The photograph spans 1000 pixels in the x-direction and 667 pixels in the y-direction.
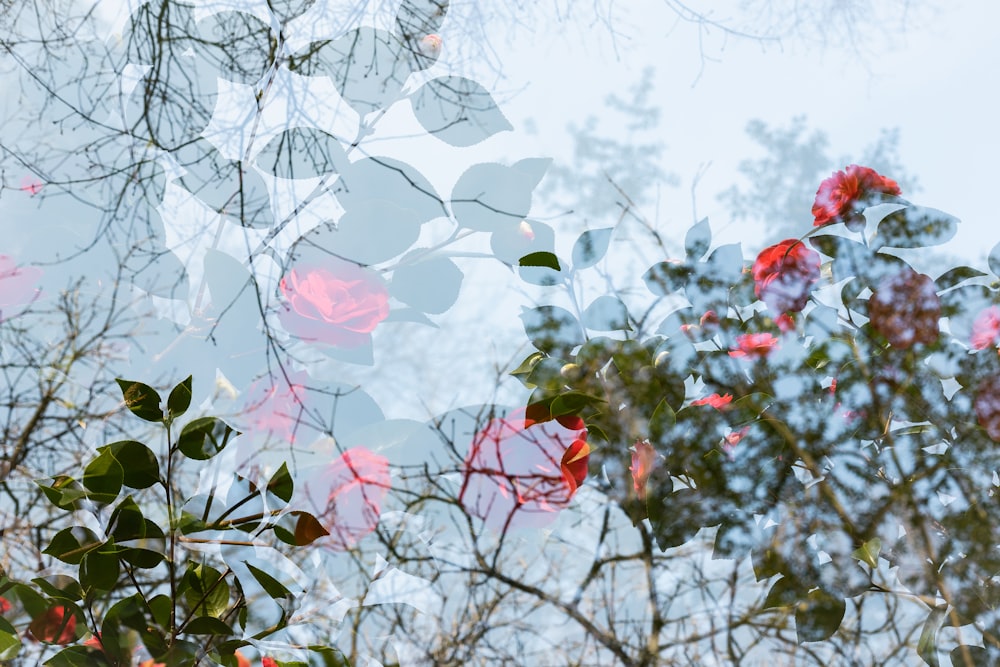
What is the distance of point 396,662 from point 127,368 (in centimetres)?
32

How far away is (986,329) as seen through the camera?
0.51m

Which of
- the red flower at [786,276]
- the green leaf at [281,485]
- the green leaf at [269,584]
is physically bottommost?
the green leaf at [269,584]

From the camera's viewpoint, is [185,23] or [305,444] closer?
[305,444]

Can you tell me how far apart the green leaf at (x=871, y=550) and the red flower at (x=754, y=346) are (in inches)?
5.4

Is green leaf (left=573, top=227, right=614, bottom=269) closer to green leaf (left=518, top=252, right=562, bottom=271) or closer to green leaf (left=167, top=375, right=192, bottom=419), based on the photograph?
green leaf (left=518, top=252, right=562, bottom=271)

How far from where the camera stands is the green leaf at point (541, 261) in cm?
64

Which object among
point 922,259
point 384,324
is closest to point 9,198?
point 384,324

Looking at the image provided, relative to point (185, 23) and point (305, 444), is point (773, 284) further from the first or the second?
point (185, 23)

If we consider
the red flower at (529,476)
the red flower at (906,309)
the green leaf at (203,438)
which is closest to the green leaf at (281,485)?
the green leaf at (203,438)

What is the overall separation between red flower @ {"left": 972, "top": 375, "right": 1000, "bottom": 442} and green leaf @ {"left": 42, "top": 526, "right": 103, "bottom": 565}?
1.81ft

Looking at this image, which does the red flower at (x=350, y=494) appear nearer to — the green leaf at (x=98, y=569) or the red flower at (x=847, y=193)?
the green leaf at (x=98, y=569)

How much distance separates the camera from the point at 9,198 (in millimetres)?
696

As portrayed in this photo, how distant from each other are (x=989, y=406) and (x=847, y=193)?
19cm

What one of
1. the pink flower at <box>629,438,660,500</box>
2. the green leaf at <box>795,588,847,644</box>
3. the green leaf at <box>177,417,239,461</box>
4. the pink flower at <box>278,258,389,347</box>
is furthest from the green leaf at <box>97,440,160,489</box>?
the green leaf at <box>795,588,847,644</box>
